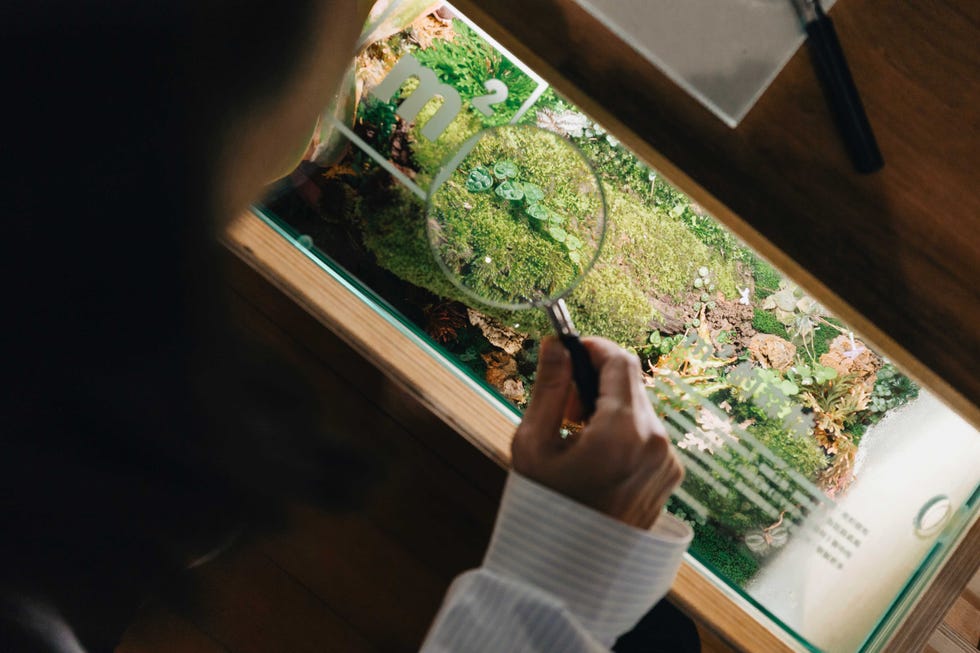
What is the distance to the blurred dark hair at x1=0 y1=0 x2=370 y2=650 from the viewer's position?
0.55 metres

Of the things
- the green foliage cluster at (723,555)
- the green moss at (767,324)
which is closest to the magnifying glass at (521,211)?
the green moss at (767,324)

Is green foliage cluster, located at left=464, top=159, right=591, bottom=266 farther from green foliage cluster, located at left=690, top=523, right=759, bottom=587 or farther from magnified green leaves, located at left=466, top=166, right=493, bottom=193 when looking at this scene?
green foliage cluster, located at left=690, top=523, right=759, bottom=587

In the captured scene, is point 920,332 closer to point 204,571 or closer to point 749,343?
point 749,343

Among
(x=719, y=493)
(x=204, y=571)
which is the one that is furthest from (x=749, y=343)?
(x=204, y=571)

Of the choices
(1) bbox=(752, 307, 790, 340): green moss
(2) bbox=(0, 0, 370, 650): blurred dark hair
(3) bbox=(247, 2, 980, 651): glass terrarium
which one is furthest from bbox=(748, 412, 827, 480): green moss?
(2) bbox=(0, 0, 370, 650): blurred dark hair

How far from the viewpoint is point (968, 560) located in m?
0.78

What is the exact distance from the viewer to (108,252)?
0.60m

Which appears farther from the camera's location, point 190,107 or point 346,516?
point 346,516

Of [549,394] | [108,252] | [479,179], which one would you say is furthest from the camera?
[479,179]

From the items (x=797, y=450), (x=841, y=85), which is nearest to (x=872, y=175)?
(x=841, y=85)

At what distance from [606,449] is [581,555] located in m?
0.11

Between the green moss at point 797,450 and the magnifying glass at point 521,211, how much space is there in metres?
0.37

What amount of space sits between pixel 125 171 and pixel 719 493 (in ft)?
2.77

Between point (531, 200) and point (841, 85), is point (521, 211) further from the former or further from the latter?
point (841, 85)
